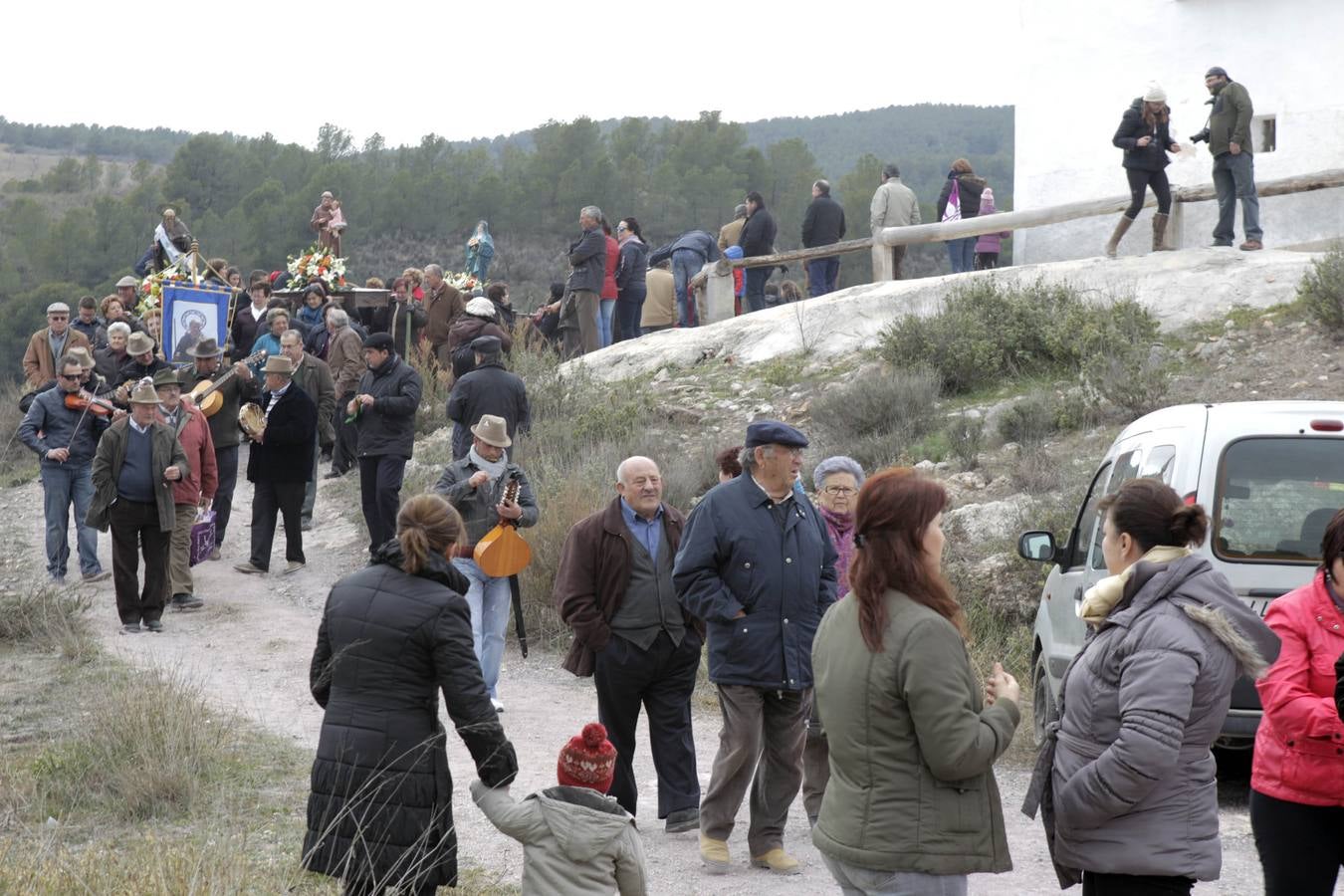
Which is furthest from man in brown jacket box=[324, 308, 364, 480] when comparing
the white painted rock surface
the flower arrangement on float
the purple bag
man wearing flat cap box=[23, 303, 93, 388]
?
the flower arrangement on float

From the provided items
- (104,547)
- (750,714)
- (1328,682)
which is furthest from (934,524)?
(104,547)

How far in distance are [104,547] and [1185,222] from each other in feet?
42.1

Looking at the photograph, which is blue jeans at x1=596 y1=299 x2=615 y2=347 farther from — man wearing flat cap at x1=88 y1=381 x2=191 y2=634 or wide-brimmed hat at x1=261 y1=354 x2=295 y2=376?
man wearing flat cap at x1=88 y1=381 x2=191 y2=634

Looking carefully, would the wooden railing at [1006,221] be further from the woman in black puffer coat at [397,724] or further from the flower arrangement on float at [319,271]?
the woman in black puffer coat at [397,724]

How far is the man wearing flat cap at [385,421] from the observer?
1277 centimetres

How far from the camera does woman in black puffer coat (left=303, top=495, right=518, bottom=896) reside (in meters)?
4.86

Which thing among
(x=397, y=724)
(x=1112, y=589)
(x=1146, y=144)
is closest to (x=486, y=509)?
(x=397, y=724)

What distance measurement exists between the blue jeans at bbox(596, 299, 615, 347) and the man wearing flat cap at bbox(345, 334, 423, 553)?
779cm

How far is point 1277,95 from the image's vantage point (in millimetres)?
17703

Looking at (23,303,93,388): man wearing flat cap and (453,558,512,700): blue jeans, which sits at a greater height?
(23,303,93,388): man wearing flat cap

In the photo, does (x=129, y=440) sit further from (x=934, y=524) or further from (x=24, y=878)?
(x=934, y=524)

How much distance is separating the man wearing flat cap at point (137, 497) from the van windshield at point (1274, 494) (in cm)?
807

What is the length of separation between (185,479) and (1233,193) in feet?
35.9

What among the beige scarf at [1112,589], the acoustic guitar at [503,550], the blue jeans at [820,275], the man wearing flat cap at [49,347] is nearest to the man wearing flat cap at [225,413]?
the man wearing flat cap at [49,347]
